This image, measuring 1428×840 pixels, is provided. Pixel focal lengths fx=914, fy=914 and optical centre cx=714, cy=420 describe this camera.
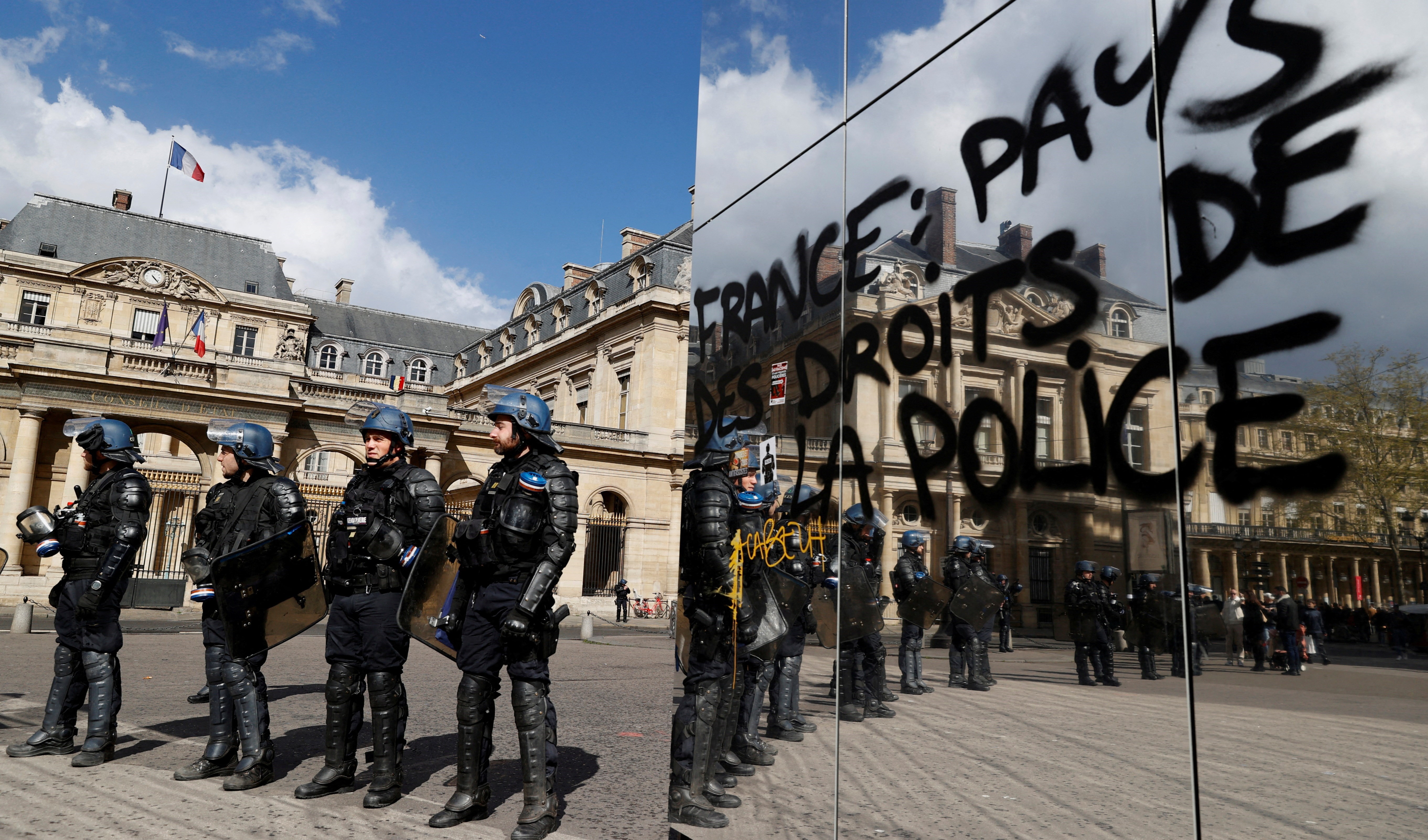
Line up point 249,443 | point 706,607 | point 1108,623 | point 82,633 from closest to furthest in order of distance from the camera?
point 1108,623 → point 706,607 → point 82,633 → point 249,443

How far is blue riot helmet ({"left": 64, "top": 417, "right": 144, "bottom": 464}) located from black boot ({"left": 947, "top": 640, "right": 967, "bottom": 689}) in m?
5.41

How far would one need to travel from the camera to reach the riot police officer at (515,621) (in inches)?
161

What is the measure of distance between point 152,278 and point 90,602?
4403 cm

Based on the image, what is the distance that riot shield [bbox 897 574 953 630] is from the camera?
236 cm

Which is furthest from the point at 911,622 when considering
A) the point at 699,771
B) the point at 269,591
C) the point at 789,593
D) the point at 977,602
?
the point at 269,591

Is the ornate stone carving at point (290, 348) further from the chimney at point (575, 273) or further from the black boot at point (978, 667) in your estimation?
the black boot at point (978, 667)

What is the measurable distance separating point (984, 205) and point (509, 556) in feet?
→ 9.12

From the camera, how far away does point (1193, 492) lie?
1750 mm

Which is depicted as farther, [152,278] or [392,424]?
[152,278]

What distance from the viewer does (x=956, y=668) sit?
2.34 metres

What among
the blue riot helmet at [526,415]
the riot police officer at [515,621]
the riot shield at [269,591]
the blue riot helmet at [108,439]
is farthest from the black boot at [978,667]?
the blue riot helmet at [108,439]

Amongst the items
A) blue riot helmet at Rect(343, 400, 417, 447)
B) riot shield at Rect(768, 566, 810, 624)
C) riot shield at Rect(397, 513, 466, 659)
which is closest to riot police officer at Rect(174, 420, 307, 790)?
blue riot helmet at Rect(343, 400, 417, 447)

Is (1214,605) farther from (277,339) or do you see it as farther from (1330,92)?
(277,339)

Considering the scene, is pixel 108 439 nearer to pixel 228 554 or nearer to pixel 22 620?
pixel 228 554
